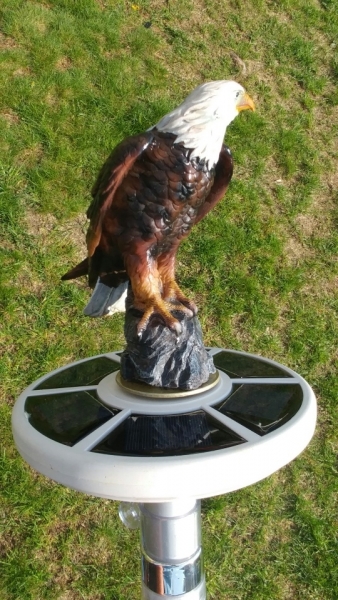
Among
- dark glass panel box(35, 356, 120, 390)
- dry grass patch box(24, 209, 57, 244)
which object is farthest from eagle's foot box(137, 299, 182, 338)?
dry grass patch box(24, 209, 57, 244)

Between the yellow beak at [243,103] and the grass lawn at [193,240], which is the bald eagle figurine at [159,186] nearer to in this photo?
the yellow beak at [243,103]

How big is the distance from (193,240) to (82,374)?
47.2 inches

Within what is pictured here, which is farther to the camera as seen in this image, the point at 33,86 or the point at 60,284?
the point at 33,86

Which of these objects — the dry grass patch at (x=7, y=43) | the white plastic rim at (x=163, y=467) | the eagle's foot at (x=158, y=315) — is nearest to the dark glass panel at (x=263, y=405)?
the white plastic rim at (x=163, y=467)

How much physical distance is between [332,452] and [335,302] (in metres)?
0.70

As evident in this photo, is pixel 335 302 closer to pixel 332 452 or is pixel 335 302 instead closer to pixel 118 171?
pixel 332 452

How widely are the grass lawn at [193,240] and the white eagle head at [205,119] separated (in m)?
0.55

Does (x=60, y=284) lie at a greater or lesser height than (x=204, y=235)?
lesser

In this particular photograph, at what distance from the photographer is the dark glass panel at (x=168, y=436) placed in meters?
0.98

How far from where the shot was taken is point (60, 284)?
2.26 metres

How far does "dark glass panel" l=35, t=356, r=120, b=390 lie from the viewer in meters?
1.37

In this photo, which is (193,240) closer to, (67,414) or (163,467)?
(67,414)

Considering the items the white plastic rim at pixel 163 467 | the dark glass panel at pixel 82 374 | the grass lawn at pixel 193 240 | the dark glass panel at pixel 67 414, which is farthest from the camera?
the grass lawn at pixel 193 240

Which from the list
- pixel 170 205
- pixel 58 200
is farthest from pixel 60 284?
pixel 170 205
